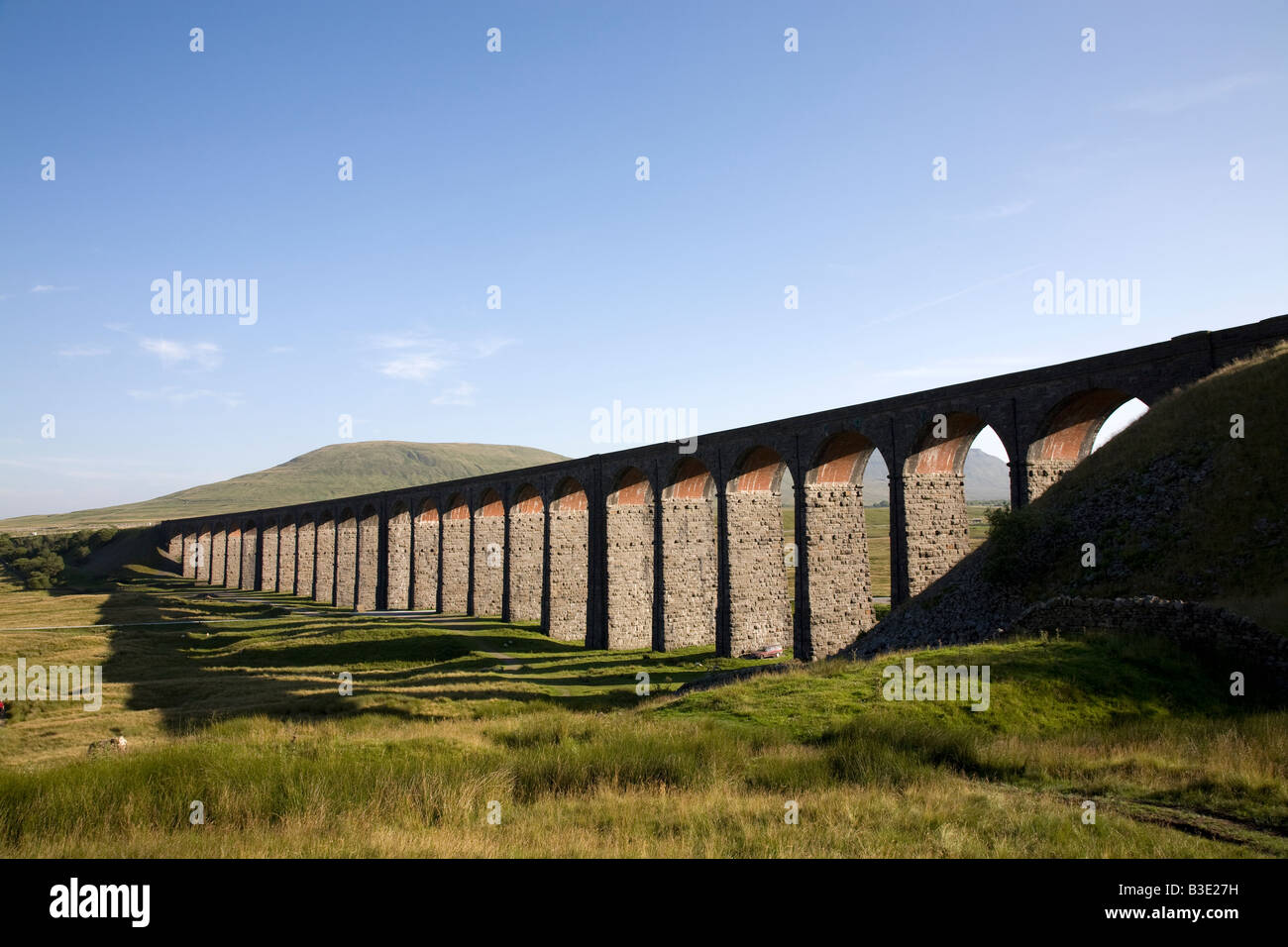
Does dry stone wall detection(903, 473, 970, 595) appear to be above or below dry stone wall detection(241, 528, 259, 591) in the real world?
above

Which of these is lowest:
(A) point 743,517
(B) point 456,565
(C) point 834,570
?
(B) point 456,565

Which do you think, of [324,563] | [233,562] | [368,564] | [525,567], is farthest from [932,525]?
[233,562]

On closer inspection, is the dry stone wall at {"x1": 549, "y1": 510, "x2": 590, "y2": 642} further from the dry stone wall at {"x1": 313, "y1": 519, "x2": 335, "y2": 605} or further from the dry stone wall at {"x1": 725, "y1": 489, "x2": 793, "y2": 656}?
the dry stone wall at {"x1": 313, "y1": 519, "x2": 335, "y2": 605}

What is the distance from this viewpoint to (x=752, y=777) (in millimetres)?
8883

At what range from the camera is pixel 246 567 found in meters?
84.1

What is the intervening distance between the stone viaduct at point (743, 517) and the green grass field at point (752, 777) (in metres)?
9.59

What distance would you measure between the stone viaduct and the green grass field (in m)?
9.59

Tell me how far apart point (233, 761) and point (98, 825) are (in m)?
1.65

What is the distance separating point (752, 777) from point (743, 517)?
22124 mm

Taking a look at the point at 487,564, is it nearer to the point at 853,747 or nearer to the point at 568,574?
the point at 568,574

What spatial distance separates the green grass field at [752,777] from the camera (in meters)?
6.48

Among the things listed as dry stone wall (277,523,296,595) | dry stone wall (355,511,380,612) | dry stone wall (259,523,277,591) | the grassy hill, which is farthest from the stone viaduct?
dry stone wall (259,523,277,591)

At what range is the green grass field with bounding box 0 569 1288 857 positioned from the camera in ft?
21.3
